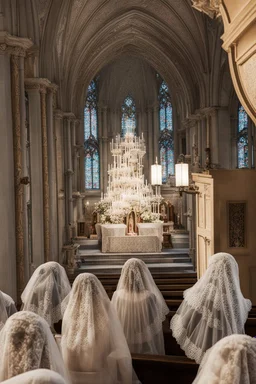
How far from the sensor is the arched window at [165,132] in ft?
91.2

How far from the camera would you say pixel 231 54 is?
3537mm

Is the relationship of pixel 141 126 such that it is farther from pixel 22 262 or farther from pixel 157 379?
pixel 157 379

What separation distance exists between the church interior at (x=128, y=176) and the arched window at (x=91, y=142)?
0.06 metres

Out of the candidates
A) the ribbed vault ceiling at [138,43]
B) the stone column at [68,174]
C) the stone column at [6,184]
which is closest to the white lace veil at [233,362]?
the stone column at [6,184]

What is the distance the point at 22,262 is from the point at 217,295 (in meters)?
5.72

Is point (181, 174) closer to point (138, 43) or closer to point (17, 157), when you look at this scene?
point (17, 157)

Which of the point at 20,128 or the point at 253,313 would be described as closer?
the point at 253,313

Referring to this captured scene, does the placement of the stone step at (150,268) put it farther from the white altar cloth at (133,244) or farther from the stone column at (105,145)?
the stone column at (105,145)

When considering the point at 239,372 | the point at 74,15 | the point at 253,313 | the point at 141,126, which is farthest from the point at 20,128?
the point at 141,126

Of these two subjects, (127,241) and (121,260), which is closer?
(121,260)

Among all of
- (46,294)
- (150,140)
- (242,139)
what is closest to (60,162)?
(242,139)

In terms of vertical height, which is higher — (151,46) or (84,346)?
(151,46)

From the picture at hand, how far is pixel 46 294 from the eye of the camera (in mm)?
6102

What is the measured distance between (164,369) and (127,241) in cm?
1374
